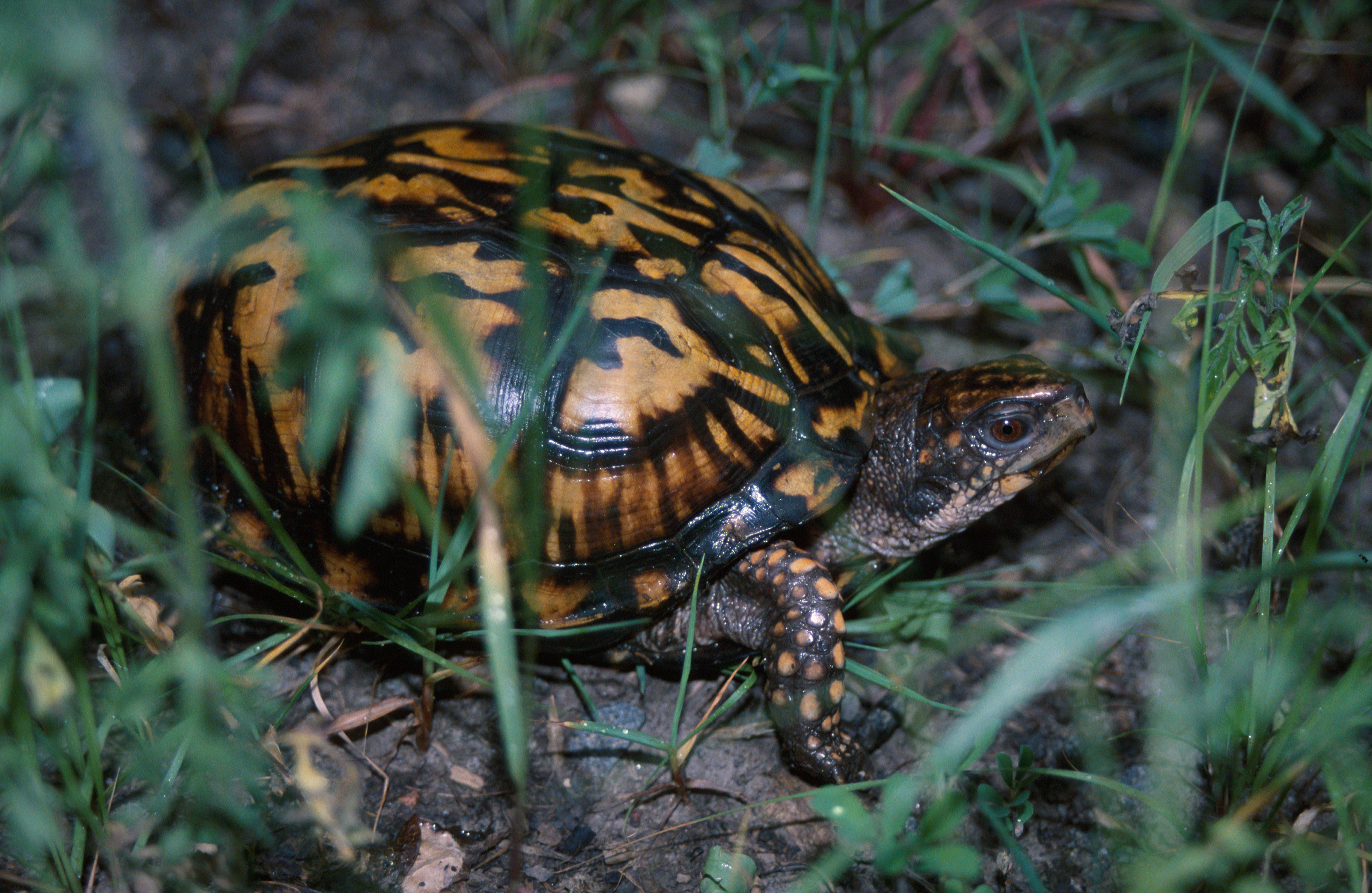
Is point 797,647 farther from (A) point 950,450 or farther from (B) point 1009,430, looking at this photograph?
(B) point 1009,430

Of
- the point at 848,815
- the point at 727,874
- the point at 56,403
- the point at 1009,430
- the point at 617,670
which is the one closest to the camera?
the point at 848,815

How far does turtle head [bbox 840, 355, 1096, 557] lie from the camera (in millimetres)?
2107

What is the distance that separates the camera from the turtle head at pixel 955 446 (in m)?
2.11

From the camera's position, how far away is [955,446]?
2.19 meters

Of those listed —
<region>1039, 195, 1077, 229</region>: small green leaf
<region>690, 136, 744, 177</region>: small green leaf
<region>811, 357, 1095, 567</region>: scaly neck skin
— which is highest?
<region>690, 136, 744, 177</region>: small green leaf

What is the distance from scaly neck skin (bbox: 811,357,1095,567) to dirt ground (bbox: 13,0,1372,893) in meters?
0.27

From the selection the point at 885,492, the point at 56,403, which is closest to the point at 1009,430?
the point at 885,492

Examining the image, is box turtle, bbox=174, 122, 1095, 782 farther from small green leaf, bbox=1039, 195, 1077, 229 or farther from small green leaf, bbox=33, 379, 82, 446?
small green leaf, bbox=1039, 195, 1077, 229

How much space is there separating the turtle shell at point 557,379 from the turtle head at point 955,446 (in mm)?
140

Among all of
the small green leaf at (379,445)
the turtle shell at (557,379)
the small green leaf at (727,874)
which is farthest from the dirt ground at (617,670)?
the small green leaf at (379,445)

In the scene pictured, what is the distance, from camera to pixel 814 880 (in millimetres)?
1420

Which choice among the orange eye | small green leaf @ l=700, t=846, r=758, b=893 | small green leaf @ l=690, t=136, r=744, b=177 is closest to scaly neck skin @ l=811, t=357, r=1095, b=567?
the orange eye

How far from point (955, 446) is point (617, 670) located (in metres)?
1.16

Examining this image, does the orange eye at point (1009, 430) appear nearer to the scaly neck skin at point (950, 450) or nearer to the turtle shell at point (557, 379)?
the scaly neck skin at point (950, 450)
